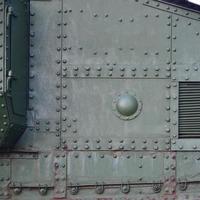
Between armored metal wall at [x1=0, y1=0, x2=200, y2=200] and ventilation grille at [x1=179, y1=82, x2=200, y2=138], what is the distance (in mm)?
79

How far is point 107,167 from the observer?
5488 millimetres

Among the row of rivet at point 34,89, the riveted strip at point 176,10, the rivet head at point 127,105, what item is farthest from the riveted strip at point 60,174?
the riveted strip at point 176,10

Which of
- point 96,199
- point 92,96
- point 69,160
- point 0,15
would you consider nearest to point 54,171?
point 69,160

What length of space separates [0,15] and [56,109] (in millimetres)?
1173

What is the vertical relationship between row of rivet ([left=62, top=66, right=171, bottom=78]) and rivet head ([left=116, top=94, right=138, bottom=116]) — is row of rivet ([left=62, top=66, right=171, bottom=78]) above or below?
above

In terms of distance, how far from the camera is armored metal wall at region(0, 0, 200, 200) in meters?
5.48

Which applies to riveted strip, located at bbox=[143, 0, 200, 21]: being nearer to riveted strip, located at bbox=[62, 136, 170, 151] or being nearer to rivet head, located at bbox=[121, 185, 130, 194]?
riveted strip, located at bbox=[62, 136, 170, 151]

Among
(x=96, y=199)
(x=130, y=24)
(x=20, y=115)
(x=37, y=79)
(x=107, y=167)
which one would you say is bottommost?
(x=96, y=199)

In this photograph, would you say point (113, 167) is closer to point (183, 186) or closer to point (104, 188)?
point (104, 188)

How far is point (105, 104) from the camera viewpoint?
18.2ft

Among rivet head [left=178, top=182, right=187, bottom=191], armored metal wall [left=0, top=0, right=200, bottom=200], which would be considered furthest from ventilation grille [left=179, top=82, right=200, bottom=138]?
rivet head [left=178, top=182, right=187, bottom=191]

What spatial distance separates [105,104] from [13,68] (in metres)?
1.06

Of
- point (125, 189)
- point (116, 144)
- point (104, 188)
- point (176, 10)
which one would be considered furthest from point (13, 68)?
point (176, 10)

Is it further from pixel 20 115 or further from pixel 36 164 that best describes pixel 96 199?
pixel 20 115
